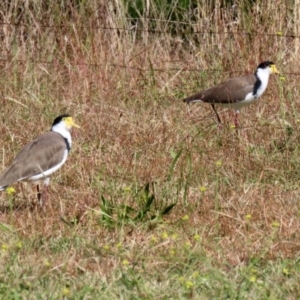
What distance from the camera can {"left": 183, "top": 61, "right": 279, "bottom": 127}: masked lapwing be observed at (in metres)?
7.96

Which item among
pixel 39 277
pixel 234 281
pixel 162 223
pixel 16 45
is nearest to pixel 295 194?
pixel 162 223

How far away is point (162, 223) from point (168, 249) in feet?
1.38

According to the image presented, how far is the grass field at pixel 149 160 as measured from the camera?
4750 mm

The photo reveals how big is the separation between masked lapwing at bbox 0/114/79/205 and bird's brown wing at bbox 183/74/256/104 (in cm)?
A: 196

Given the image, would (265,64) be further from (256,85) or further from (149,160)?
(149,160)

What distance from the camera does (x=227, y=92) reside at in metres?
7.96

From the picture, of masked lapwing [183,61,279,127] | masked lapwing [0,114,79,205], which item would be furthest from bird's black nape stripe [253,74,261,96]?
masked lapwing [0,114,79,205]

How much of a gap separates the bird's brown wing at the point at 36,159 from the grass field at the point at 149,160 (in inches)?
8.4

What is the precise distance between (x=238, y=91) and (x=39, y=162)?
2.60 meters

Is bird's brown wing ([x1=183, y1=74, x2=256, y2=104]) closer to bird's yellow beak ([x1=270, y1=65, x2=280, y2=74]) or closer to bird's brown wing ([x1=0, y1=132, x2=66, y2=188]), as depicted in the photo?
bird's yellow beak ([x1=270, y1=65, x2=280, y2=74])

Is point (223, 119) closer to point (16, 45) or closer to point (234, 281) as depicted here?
point (16, 45)

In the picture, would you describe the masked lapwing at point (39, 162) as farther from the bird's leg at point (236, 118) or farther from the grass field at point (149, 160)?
the bird's leg at point (236, 118)

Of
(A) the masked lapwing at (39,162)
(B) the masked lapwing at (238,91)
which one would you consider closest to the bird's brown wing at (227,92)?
(B) the masked lapwing at (238,91)

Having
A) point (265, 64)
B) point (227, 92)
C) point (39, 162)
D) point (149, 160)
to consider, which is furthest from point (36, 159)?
point (265, 64)
